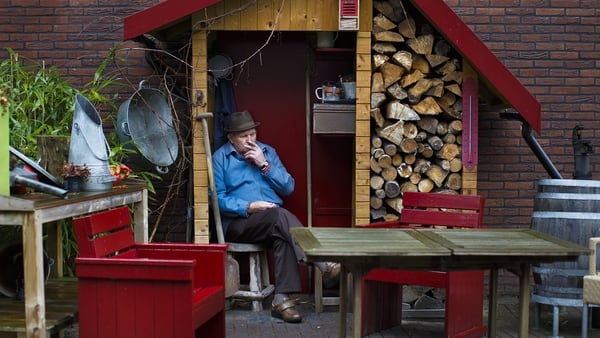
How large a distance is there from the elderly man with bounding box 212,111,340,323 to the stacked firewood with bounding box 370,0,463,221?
698 mm

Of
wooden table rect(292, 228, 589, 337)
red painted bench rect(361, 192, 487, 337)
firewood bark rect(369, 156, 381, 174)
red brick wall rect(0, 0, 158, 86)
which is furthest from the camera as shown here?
red brick wall rect(0, 0, 158, 86)

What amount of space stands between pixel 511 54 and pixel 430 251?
12.5 ft

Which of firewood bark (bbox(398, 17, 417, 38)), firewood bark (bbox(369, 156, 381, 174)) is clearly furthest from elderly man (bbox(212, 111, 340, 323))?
firewood bark (bbox(398, 17, 417, 38))

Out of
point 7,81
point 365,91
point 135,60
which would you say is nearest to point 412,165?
point 365,91

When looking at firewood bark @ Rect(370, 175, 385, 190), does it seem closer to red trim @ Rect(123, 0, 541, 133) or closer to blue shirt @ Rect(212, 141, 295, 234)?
blue shirt @ Rect(212, 141, 295, 234)

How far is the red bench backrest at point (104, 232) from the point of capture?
4.32 m

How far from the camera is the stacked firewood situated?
6.21 metres

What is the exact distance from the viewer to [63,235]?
5809 mm

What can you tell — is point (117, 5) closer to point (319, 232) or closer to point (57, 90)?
point (57, 90)

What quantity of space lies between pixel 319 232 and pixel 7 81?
10.7 feet

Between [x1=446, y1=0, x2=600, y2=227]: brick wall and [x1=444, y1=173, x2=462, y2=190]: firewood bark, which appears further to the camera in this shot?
[x1=446, y1=0, x2=600, y2=227]: brick wall

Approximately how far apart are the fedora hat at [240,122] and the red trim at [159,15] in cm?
92

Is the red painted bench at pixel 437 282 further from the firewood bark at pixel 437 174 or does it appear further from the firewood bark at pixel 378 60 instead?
the firewood bark at pixel 378 60

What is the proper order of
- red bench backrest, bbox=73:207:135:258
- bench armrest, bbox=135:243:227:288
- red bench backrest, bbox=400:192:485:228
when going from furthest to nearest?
red bench backrest, bbox=400:192:485:228 < bench armrest, bbox=135:243:227:288 < red bench backrest, bbox=73:207:135:258
